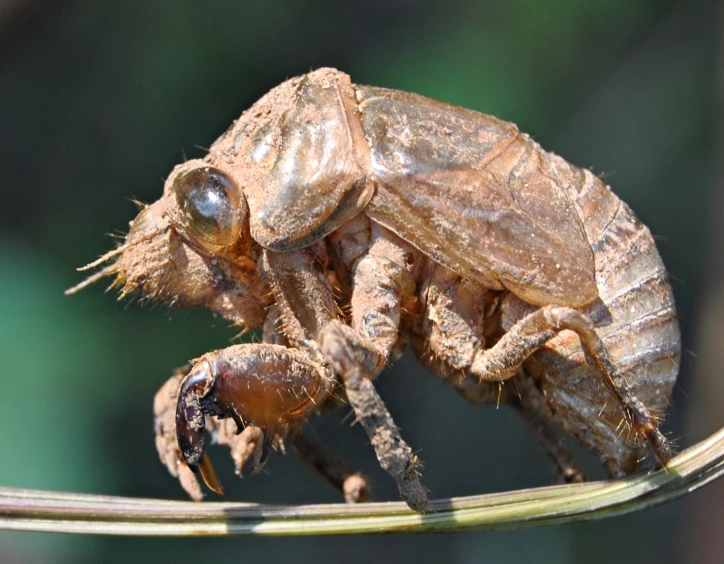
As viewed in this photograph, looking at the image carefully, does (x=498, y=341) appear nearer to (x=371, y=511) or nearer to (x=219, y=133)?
(x=371, y=511)

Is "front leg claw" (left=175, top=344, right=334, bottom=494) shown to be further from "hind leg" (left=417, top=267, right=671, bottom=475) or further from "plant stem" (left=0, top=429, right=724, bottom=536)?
"hind leg" (left=417, top=267, right=671, bottom=475)

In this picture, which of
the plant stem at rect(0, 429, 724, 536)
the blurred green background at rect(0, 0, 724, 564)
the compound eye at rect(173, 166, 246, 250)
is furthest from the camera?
the blurred green background at rect(0, 0, 724, 564)

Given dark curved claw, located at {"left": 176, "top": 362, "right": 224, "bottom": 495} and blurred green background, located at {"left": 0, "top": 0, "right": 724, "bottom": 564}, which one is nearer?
dark curved claw, located at {"left": 176, "top": 362, "right": 224, "bottom": 495}

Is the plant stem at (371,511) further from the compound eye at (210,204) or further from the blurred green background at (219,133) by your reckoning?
the blurred green background at (219,133)

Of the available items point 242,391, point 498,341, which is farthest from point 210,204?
point 498,341

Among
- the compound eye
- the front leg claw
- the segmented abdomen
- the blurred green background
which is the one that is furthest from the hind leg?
the blurred green background

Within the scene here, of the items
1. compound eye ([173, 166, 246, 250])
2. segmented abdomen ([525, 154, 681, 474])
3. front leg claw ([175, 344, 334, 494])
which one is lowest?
segmented abdomen ([525, 154, 681, 474])
